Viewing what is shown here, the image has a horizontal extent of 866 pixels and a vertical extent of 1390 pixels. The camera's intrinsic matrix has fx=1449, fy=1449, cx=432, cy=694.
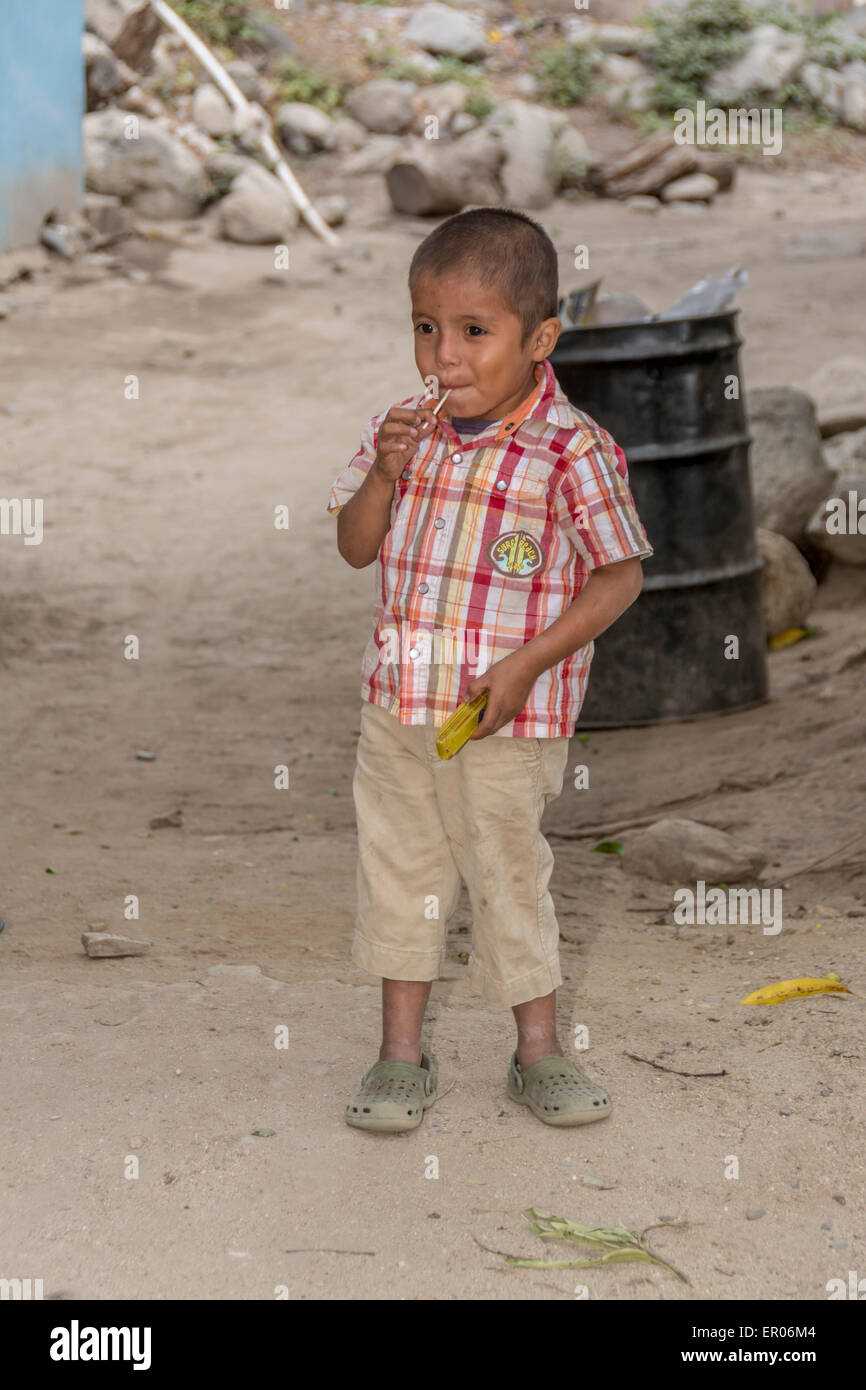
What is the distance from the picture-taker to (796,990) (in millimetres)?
2809

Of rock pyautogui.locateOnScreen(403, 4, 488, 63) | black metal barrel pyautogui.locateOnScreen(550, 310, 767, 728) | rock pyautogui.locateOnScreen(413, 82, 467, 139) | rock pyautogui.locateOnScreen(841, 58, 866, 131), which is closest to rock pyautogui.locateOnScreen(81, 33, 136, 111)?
rock pyautogui.locateOnScreen(413, 82, 467, 139)

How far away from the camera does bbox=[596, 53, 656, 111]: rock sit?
643 inches

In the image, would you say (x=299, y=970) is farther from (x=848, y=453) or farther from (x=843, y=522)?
(x=848, y=453)

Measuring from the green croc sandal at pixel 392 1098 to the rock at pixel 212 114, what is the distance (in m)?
12.7

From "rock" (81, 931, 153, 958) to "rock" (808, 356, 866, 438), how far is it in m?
5.07

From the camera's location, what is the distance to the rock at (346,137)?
14.7 meters

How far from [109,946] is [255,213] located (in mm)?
10390

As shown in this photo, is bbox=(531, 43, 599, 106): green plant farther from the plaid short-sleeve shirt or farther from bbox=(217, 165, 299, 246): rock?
the plaid short-sleeve shirt

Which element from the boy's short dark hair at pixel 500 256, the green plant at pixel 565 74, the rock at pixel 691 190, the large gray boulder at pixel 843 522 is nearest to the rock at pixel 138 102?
the rock at pixel 691 190

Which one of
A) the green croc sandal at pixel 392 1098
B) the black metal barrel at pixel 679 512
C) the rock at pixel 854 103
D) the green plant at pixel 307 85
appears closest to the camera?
the green croc sandal at pixel 392 1098

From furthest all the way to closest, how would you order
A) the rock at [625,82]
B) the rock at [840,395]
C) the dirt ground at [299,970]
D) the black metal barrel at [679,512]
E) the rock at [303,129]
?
the rock at [625,82], the rock at [303,129], the rock at [840,395], the black metal barrel at [679,512], the dirt ground at [299,970]

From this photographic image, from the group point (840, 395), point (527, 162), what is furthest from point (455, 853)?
point (527, 162)

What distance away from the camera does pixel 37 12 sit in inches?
427

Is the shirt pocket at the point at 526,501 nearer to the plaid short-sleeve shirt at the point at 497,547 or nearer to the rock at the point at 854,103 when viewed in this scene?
the plaid short-sleeve shirt at the point at 497,547
